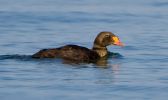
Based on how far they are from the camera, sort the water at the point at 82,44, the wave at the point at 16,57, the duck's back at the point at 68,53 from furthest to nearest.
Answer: the duck's back at the point at 68,53, the wave at the point at 16,57, the water at the point at 82,44

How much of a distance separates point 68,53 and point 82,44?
3008 mm

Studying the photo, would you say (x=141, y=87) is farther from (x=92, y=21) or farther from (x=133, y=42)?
(x=92, y=21)

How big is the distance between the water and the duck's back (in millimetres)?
231

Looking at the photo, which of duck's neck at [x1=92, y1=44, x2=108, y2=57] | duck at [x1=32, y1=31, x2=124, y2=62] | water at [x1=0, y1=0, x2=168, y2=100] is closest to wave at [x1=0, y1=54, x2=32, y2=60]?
water at [x1=0, y1=0, x2=168, y2=100]

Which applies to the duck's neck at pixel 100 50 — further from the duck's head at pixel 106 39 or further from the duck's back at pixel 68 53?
the duck's back at pixel 68 53

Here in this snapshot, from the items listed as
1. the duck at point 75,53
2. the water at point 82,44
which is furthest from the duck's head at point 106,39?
the water at point 82,44

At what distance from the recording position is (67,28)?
25500 millimetres

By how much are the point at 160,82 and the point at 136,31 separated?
8.29 m

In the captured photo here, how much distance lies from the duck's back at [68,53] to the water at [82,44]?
0.23 meters

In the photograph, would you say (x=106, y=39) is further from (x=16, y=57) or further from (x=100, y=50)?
(x=16, y=57)

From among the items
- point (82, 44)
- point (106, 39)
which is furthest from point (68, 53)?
point (82, 44)

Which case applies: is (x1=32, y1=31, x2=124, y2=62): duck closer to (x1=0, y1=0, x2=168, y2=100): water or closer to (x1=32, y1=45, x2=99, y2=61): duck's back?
(x1=32, y1=45, x2=99, y2=61): duck's back

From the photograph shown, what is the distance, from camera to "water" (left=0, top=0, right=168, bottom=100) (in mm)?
15727

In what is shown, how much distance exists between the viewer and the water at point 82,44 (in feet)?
51.6
